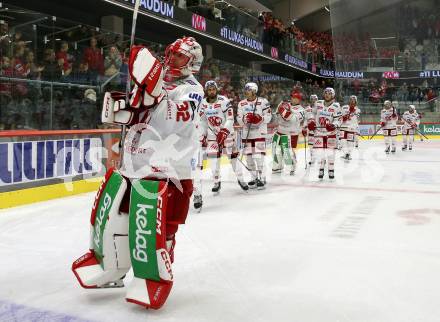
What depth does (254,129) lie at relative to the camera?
25.2 feet

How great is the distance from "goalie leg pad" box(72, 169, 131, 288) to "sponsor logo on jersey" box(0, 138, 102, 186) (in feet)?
10.8

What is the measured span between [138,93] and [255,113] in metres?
5.35

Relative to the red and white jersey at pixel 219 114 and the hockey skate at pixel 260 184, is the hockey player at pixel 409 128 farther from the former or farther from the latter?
the red and white jersey at pixel 219 114

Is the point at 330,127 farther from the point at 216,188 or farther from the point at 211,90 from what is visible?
the point at 211,90

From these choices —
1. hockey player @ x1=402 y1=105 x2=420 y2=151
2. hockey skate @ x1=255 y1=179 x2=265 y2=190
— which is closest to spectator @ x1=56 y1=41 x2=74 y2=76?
hockey skate @ x1=255 y1=179 x2=265 y2=190

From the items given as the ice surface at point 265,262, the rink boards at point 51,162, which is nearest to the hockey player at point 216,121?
the ice surface at point 265,262

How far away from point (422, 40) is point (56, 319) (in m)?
23.6

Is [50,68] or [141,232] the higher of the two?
[50,68]

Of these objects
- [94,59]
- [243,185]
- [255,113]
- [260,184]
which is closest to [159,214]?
[243,185]

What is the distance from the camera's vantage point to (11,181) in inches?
220

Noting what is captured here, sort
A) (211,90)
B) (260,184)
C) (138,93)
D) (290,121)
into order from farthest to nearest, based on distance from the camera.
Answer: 1. (290,121)
2. (260,184)
3. (211,90)
4. (138,93)

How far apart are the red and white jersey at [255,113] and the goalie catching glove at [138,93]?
5204 mm

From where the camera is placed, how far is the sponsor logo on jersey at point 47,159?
5.54 metres

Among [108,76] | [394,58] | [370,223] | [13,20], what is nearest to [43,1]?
[108,76]
